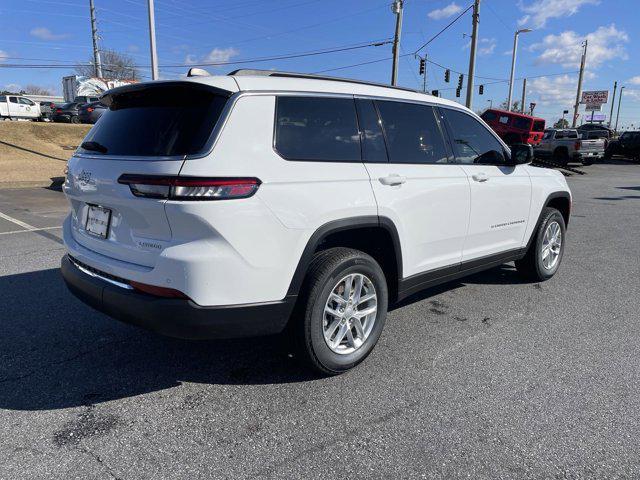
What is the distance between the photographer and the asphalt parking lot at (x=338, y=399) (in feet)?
8.02

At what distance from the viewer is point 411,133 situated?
378 centimetres

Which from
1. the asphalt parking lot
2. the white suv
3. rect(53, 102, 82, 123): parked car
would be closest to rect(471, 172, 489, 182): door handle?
the white suv

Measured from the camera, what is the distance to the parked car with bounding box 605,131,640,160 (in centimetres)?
3054

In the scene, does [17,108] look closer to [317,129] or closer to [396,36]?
[396,36]

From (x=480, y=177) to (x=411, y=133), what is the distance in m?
0.84

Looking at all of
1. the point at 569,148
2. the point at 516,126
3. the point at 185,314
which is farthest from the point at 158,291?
the point at 569,148

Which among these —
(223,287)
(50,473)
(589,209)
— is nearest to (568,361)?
(223,287)

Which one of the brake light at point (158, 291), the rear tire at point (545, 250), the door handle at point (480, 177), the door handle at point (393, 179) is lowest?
the rear tire at point (545, 250)

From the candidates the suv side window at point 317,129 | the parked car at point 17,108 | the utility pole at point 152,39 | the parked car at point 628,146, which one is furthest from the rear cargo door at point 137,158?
the parked car at point 17,108

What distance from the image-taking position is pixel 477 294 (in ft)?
16.5

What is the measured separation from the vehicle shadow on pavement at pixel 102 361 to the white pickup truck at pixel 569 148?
26.0 m

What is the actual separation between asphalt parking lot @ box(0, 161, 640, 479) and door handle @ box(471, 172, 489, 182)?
1197 millimetres

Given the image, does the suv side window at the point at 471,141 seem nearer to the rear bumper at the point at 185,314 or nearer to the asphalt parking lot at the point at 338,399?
the asphalt parking lot at the point at 338,399

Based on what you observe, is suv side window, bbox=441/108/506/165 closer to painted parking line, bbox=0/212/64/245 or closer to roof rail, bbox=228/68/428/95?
roof rail, bbox=228/68/428/95
